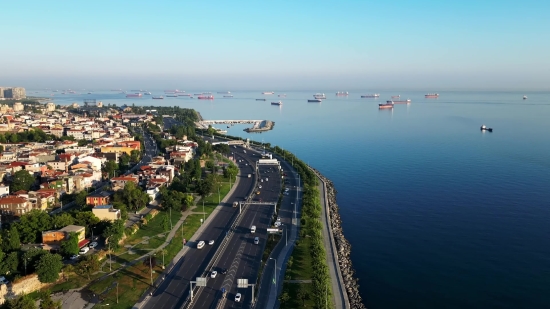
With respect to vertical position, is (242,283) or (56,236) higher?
(56,236)

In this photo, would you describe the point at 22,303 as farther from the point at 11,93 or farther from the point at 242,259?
the point at 11,93

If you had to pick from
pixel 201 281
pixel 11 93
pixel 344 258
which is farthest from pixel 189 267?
pixel 11 93

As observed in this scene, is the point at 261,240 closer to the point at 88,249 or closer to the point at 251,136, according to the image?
the point at 88,249

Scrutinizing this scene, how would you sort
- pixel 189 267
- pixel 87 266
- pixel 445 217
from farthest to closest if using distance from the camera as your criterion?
pixel 445 217 < pixel 189 267 < pixel 87 266

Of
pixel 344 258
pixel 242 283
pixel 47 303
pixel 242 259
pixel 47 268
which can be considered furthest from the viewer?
pixel 344 258

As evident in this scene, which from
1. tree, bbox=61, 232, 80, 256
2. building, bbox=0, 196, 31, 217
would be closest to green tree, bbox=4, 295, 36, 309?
tree, bbox=61, 232, 80, 256
